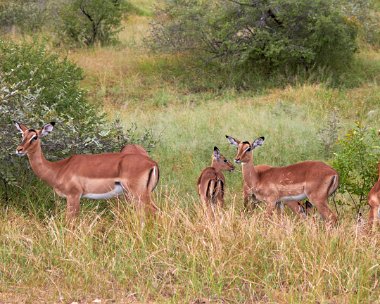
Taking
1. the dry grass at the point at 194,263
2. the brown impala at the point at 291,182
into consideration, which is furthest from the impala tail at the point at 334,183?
the dry grass at the point at 194,263

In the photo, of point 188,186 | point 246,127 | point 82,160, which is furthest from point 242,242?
point 246,127

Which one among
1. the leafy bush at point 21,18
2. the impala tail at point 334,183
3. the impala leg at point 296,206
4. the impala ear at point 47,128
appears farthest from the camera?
the leafy bush at point 21,18

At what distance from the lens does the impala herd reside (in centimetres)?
682

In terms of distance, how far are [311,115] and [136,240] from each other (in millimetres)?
7487

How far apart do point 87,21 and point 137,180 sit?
1469cm

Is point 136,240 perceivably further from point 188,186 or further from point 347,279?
point 188,186

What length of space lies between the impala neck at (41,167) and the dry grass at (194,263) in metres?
0.82

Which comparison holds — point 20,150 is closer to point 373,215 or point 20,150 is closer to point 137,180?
point 137,180

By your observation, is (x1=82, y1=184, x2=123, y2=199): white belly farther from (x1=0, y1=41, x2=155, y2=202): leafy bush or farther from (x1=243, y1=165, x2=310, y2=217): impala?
(x1=243, y1=165, x2=310, y2=217): impala

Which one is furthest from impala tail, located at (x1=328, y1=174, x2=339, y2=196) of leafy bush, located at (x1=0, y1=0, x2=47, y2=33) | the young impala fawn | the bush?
leafy bush, located at (x1=0, y1=0, x2=47, y2=33)

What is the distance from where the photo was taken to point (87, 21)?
20.7 m

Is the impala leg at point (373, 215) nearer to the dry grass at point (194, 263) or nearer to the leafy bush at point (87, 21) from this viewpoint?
the dry grass at point (194, 263)

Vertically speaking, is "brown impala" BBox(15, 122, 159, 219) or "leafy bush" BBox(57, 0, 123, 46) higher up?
"brown impala" BBox(15, 122, 159, 219)

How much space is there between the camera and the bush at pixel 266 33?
1636cm
